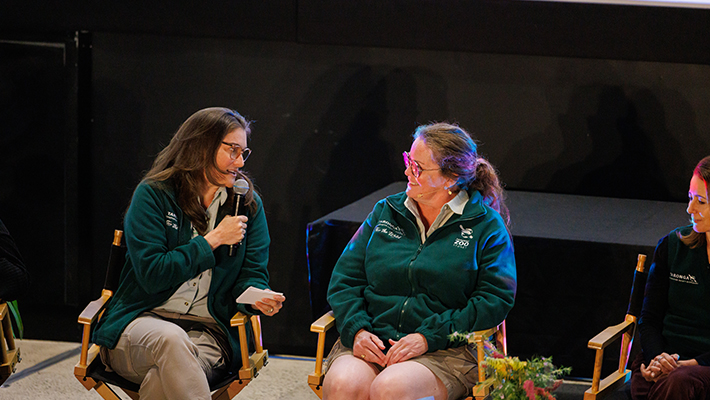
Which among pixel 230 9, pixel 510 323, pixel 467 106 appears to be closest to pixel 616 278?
pixel 510 323

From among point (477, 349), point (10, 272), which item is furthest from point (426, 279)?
point (10, 272)

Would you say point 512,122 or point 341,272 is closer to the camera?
point 341,272

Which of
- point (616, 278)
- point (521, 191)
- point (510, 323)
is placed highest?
point (521, 191)

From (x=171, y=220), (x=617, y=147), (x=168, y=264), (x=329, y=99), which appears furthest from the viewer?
(x=329, y=99)

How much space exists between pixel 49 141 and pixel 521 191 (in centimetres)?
263

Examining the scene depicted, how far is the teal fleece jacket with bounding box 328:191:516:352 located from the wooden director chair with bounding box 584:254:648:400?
0.36 m

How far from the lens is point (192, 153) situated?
9.75ft

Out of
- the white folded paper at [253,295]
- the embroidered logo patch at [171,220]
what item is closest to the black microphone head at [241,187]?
the embroidered logo patch at [171,220]

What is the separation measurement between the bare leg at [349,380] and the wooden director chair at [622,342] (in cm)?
79

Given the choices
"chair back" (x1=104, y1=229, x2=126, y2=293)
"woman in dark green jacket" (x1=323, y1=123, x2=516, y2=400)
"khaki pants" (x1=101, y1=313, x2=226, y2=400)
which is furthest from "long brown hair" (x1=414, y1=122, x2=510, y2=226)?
"chair back" (x1=104, y1=229, x2=126, y2=293)

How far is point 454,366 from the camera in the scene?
9.05ft

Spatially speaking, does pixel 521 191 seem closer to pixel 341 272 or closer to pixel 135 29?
pixel 341 272

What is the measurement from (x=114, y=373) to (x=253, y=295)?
0.57 meters

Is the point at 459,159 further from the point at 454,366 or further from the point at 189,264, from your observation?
the point at 189,264
